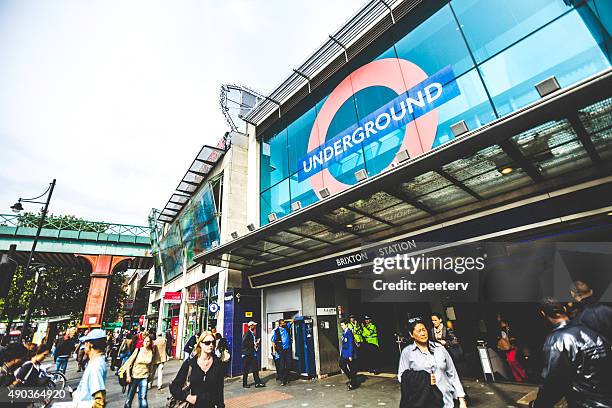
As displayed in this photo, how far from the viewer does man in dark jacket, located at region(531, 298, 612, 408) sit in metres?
2.65

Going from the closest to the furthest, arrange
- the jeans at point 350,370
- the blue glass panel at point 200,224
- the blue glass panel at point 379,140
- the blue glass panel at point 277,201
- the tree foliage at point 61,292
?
the jeans at point 350,370
the blue glass panel at point 379,140
the blue glass panel at point 277,201
the blue glass panel at point 200,224
the tree foliage at point 61,292

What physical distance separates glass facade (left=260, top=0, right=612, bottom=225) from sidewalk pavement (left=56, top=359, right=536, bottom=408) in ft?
18.1

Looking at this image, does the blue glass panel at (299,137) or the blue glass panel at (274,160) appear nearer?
the blue glass panel at (299,137)

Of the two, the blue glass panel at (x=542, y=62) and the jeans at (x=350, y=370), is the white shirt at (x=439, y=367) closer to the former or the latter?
the jeans at (x=350, y=370)

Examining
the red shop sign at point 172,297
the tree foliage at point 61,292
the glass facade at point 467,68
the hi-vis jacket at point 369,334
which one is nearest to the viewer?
the glass facade at point 467,68

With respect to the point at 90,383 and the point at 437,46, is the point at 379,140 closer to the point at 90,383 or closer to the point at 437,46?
the point at 437,46

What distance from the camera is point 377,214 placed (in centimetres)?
798

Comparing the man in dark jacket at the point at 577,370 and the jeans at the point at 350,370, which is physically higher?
the man in dark jacket at the point at 577,370

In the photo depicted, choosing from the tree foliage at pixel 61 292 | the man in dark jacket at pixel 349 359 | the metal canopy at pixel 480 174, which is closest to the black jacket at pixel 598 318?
the metal canopy at pixel 480 174

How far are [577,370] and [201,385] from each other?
3.93 meters

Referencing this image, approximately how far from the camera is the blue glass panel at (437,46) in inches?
355

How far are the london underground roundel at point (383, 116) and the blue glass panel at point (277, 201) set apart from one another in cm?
132

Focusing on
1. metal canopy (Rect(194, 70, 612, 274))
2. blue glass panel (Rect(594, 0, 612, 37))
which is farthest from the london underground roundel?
blue glass panel (Rect(594, 0, 612, 37))

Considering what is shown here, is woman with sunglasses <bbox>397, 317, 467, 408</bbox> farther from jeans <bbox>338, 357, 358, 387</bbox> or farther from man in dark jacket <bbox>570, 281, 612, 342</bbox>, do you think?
jeans <bbox>338, 357, 358, 387</bbox>
